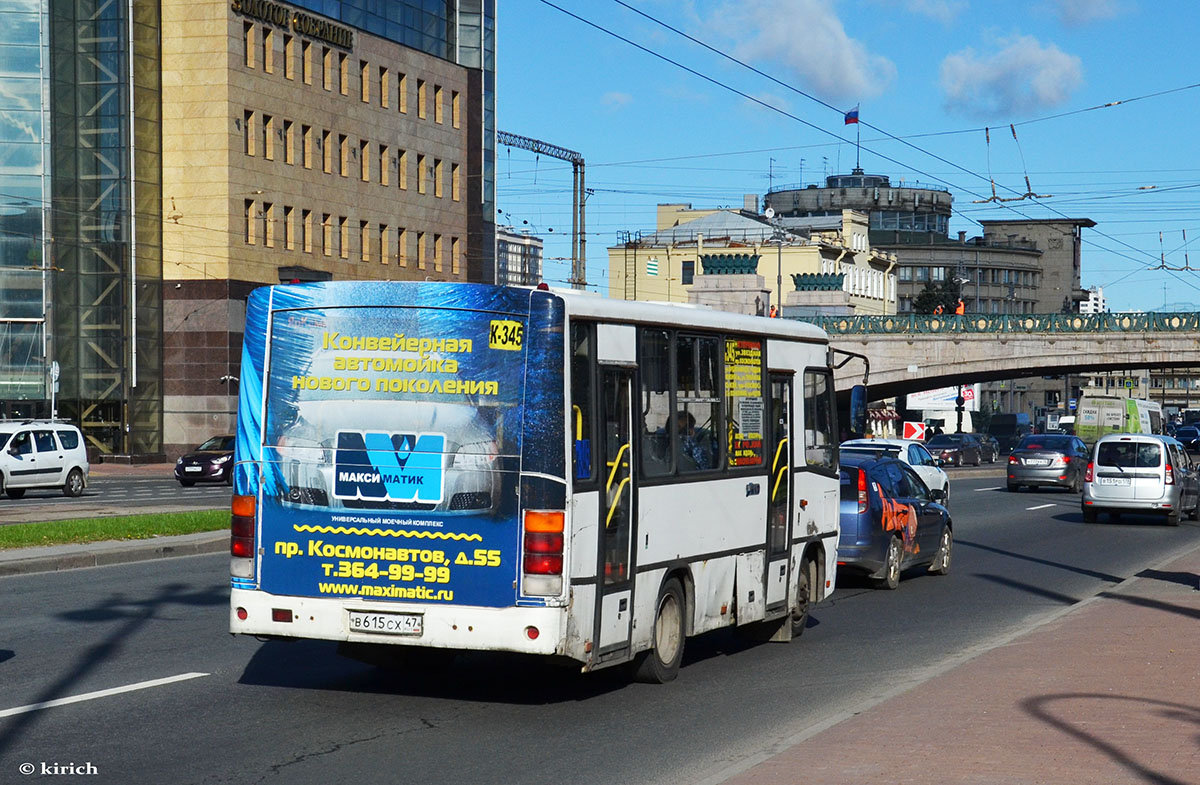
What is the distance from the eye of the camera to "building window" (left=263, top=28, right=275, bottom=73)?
59.8 meters

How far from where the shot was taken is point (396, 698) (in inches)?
393

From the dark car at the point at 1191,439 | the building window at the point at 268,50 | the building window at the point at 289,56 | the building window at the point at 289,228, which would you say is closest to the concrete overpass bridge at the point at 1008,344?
the dark car at the point at 1191,439

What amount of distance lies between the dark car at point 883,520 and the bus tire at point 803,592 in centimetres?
428

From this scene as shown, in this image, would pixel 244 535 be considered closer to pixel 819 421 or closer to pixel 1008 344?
pixel 819 421

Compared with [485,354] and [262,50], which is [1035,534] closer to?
[485,354]

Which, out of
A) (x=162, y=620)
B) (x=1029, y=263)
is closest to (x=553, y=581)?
(x=162, y=620)

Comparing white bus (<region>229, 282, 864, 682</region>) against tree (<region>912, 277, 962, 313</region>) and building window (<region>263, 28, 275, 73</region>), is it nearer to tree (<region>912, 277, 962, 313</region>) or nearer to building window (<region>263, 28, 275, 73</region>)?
building window (<region>263, 28, 275, 73</region>)

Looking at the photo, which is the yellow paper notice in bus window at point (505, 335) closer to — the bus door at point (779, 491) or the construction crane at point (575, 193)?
the bus door at point (779, 491)

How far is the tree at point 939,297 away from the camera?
129750mm

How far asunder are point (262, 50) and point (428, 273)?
1447 centimetres

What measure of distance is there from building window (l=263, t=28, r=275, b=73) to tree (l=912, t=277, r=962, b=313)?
77.6m

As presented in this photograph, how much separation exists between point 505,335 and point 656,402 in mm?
1383

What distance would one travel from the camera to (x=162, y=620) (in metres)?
13.5

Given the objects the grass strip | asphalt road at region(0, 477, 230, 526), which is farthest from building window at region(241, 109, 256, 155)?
the grass strip
